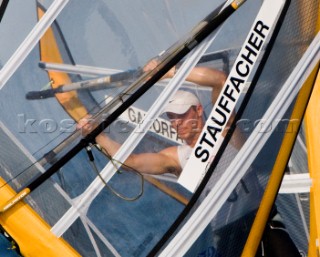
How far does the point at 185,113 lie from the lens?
2.91 m

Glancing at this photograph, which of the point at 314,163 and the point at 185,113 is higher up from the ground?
the point at 314,163

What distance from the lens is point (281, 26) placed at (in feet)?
9.70

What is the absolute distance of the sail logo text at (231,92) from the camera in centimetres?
290

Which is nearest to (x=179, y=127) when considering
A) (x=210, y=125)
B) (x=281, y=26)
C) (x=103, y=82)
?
(x=210, y=125)

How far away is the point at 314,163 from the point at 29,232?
1.17m

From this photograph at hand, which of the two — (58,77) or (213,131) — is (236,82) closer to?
(213,131)

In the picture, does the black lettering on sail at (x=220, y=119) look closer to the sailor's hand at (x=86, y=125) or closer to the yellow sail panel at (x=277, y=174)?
the yellow sail panel at (x=277, y=174)

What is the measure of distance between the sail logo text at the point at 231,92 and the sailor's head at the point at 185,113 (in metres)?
0.04

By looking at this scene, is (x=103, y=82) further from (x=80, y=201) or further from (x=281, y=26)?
(x=281, y=26)

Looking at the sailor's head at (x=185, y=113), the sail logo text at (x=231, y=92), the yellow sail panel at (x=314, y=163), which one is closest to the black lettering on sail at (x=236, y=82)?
the sail logo text at (x=231, y=92)

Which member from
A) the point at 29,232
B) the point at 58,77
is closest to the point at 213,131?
the point at 58,77

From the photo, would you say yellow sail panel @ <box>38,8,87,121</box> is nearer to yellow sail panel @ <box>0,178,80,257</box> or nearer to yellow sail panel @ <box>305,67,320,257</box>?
yellow sail panel @ <box>0,178,80,257</box>

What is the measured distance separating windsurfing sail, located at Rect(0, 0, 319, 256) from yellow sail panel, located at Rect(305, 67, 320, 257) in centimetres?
38

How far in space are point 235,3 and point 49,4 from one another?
666mm
